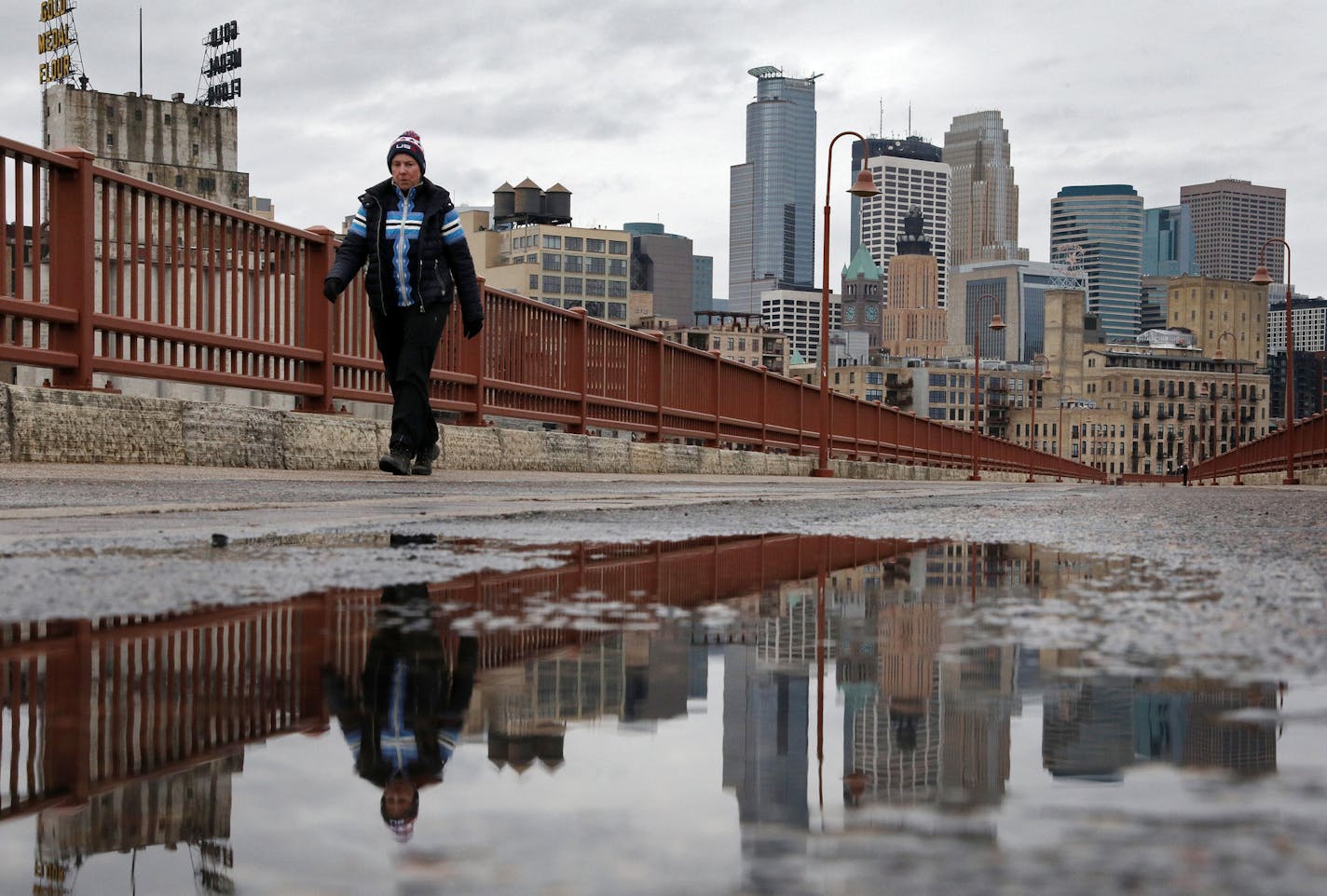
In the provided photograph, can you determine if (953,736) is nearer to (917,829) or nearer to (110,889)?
(917,829)

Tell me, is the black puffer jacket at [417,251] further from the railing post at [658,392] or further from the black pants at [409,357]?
the railing post at [658,392]

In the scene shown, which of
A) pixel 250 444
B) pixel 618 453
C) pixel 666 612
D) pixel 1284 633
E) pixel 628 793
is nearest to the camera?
pixel 628 793

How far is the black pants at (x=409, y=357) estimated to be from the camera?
10.4m

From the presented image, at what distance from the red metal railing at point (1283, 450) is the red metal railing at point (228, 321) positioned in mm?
16436

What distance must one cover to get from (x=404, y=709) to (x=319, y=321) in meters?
11.7

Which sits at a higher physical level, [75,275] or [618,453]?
[75,275]

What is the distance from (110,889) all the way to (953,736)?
34.5 inches

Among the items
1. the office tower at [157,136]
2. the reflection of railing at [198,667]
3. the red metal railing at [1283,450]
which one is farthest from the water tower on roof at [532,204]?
the reflection of railing at [198,667]

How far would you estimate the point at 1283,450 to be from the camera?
39.8m

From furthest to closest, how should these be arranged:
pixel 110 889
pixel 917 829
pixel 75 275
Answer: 1. pixel 75 275
2. pixel 917 829
3. pixel 110 889

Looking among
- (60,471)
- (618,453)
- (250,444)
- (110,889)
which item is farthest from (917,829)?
(618,453)

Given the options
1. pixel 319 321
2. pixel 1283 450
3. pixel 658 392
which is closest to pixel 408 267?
pixel 319 321

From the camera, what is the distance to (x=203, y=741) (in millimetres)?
1615

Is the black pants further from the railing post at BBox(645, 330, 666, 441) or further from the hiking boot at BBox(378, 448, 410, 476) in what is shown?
the railing post at BBox(645, 330, 666, 441)
